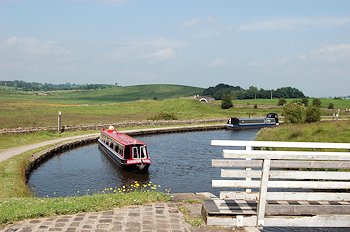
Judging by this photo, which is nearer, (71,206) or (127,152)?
(71,206)

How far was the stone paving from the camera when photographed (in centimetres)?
711

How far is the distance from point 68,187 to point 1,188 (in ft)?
18.1

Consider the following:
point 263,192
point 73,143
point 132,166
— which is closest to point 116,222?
point 263,192

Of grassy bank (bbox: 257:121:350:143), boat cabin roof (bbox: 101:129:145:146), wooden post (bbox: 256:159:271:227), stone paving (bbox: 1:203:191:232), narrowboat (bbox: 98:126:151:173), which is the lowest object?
narrowboat (bbox: 98:126:151:173)

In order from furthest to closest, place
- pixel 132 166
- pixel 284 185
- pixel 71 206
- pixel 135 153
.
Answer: pixel 135 153 → pixel 132 166 → pixel 71 206 → pixel 284 185

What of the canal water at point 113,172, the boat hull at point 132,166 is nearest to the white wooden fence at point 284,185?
the canal water at point 113,172

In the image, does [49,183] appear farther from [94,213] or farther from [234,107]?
[234,107]

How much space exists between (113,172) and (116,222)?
21.1 m

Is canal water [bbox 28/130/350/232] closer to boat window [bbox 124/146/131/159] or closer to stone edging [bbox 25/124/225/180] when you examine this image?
stone edging [bbox 25/124/225/180]

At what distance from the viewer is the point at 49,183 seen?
24.0m

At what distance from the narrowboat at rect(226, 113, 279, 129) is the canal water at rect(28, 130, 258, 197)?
81.1 ft

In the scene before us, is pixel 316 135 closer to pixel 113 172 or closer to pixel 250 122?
pixel 113 172

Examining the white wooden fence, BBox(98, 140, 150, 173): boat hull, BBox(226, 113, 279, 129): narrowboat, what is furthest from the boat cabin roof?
BBox(226, 113, 279, 129): narrowboat

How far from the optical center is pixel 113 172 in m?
28.1
